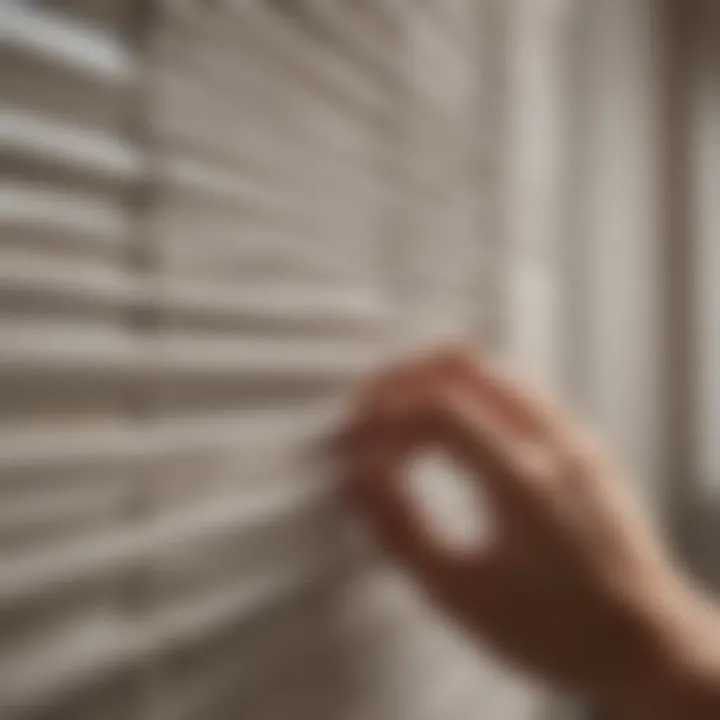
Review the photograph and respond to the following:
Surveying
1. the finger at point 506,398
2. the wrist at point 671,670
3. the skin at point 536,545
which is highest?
the finger at point 506,398

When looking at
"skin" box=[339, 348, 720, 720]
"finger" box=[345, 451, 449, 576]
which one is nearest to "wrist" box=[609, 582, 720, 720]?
"skin" box=[339, 348, 720, 720]

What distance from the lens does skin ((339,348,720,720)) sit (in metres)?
0.57

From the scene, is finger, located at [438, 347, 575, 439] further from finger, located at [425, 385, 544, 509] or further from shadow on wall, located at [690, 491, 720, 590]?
shadow on wall, located at [690, 491, 720, 590]

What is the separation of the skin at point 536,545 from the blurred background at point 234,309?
0.09 feet

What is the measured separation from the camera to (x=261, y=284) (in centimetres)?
47

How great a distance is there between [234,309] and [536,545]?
211mm

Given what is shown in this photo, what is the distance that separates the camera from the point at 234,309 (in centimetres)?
44

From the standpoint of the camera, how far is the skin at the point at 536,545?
0.57 metres

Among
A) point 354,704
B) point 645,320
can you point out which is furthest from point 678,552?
point 354,704

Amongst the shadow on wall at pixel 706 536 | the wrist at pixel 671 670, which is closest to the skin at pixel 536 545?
the wrist at pixel 671 670

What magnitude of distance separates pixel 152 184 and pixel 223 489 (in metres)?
0.12

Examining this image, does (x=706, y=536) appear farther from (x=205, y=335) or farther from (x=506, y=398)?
(x=205, y=335)

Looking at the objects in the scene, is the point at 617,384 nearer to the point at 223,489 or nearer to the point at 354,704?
the point at 354,704

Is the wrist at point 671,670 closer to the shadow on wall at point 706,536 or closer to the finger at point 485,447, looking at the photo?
the finger at point 485,447
